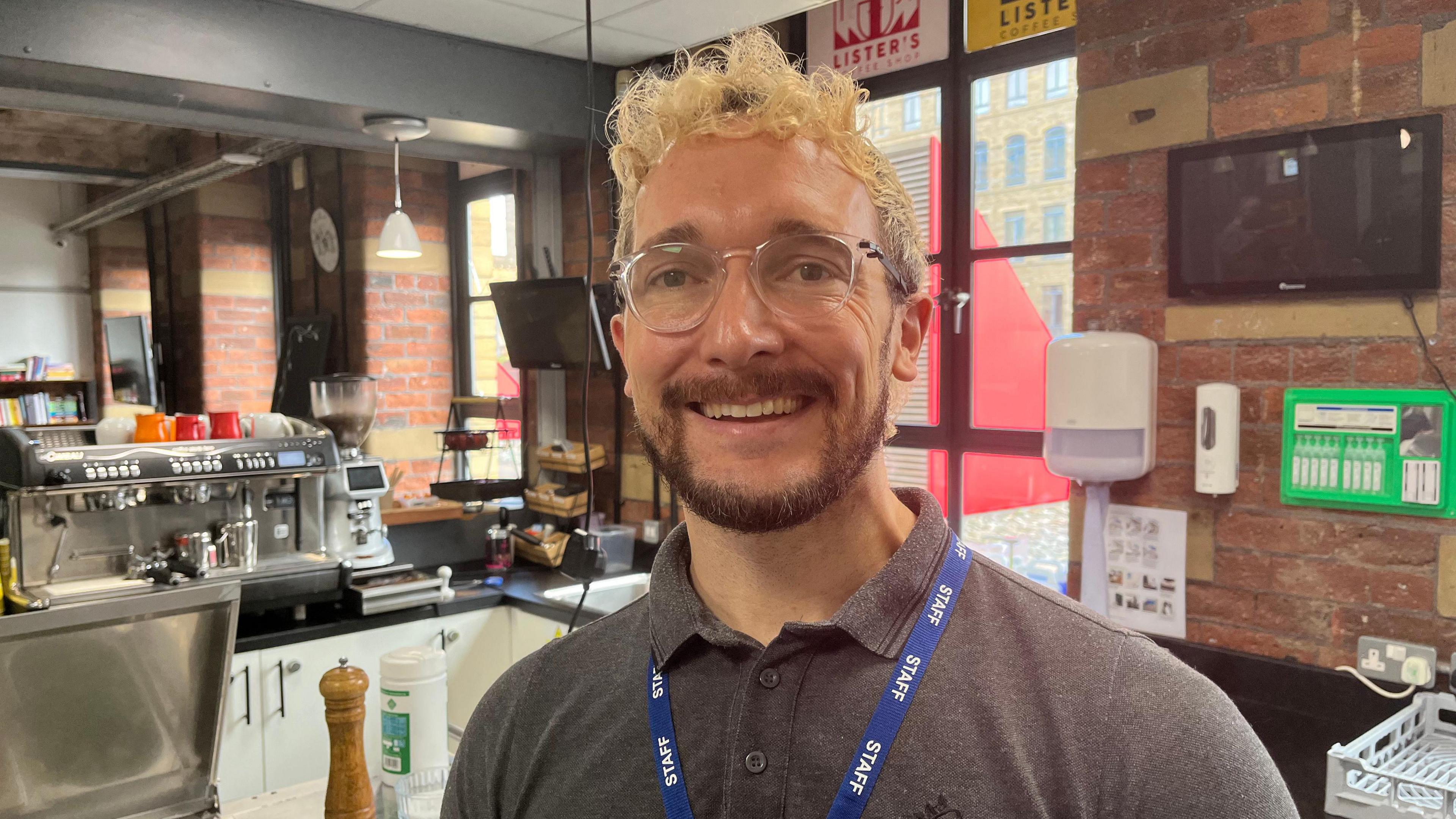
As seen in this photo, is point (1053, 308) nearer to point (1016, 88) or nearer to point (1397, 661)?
point (1016, 88)

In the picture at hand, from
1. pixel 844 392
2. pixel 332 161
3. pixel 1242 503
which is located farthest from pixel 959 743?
pixel 332 161

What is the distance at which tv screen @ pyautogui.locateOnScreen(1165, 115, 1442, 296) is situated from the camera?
1.81 meters

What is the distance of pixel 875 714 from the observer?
840 mm

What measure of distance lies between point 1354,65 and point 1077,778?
5.62 feet

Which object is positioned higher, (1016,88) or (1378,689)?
(1016,88)

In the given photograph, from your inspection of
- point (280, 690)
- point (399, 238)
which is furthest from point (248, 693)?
point (399, 238)

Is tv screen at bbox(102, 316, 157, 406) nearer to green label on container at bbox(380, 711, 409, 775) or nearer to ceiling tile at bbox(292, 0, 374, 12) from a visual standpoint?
ceiling tile at bbox(292, 0, 374, 12)

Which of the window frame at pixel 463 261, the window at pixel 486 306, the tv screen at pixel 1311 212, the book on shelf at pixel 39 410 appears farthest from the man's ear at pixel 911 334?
the book on shelf at pixel 39 410

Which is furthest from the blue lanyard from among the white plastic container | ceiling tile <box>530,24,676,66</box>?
ceiling tile <box>530,24,676,66</box>

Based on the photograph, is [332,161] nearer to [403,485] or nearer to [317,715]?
[403,485]

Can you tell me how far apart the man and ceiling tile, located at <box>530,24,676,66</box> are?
8.47ft

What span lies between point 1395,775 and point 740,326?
1.27 meters

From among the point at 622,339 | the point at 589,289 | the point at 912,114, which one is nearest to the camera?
the point at 622,339

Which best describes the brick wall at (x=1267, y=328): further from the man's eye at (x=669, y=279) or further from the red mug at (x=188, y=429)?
the red mug at (x=188, y=429)
